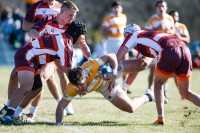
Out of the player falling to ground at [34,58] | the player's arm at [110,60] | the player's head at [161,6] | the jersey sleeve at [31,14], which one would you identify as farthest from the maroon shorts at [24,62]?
the player's head at [161,6]

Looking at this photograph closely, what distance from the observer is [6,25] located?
26922 millimetres

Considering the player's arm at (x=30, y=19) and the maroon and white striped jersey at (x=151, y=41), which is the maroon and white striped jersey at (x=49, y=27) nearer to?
the player's arm at (x=30, y=19)

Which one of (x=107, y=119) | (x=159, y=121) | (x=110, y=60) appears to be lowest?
(x=107, y=119)

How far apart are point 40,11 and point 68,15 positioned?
130 centimetres

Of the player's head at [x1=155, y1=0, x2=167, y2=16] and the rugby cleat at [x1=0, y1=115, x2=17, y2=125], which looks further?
the player's head at [x1=155, y1=0, x2=167, y2=16]

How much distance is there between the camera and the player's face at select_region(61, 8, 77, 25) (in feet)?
30.9

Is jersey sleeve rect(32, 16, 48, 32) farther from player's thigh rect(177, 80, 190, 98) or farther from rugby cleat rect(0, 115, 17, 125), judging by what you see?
player's thigh rect(177, 80, 190, 98)

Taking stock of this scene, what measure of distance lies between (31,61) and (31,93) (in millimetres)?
719

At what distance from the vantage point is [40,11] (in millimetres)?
10617

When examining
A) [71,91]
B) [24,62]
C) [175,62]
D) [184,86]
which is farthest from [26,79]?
[184,86]

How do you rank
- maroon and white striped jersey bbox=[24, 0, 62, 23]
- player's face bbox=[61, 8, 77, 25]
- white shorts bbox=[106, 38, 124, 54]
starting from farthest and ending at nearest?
white shorts bbox=[106, 38, 124, 54] → maroon and white striped jersey bbox=[24, 0, 62, 23] → player's face bbox=[61, 8, 77, 25]

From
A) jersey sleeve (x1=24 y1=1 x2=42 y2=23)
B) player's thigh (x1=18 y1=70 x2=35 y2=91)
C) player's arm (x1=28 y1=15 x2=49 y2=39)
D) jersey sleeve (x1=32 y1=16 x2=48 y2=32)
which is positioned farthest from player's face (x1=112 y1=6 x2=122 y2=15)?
player's thigh (x1=18 y1=70 x2=35 y2=91)

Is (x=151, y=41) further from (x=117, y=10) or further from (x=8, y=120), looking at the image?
(x=117, y=10)

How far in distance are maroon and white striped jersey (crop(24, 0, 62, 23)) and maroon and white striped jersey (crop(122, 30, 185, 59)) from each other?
190 centimetres
